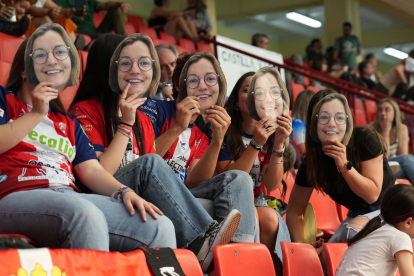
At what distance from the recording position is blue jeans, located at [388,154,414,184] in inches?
147

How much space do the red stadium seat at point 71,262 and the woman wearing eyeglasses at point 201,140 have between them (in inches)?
20.9

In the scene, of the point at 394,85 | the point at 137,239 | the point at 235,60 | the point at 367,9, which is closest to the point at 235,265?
the point at 137,239

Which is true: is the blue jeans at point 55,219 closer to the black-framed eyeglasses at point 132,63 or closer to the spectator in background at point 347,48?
the black-framed eyeglasses at point 132,63

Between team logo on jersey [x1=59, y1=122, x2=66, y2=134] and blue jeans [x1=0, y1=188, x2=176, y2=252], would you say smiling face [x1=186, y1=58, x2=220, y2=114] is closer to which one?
team logo on jersey [x1=59, y1=122, x2=66, y2=134]

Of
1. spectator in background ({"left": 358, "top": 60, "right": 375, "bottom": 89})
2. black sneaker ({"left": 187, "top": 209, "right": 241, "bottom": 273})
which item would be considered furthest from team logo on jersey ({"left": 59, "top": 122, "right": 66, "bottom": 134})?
spectator in background ({"left": 358, "top": 60, "right": 375, "bottom": 89})

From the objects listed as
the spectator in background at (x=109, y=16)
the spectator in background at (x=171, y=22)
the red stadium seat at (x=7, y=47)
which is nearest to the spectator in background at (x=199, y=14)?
the spectator in background at (x=171, y=22)

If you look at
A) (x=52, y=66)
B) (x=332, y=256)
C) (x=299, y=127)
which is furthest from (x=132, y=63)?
(x=299, y=127)

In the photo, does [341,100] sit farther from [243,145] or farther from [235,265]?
[235,265]

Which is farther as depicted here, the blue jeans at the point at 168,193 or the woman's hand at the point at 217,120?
the woman's hand at the point at 217,120

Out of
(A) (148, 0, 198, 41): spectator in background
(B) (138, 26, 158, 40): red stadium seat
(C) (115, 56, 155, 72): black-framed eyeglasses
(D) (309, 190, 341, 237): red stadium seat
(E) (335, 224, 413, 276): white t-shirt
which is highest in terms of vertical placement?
(A) (148, 0, 198, 41): spectator in background

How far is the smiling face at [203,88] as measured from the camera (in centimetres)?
176

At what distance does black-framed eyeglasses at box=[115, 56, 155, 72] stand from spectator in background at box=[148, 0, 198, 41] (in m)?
4.10

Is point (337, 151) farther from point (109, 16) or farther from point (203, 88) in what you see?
point (109, 16)

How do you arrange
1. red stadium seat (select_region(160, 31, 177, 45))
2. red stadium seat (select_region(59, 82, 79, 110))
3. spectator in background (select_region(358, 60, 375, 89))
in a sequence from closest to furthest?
red stadium seat (select_region(59, 82, 79, 110)), red stadium seat (select_region(160, 31, 177, 45)), spectator in background (select_region(358, 60, 375, 89))
